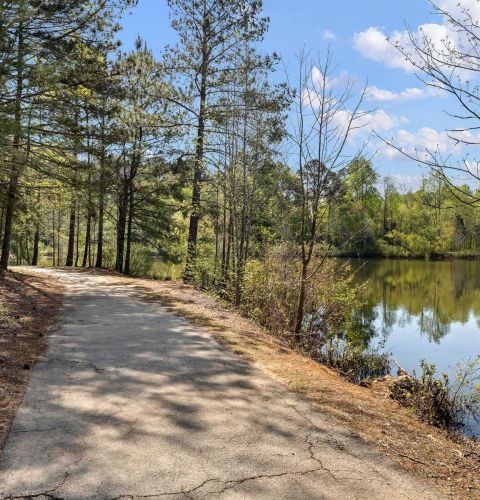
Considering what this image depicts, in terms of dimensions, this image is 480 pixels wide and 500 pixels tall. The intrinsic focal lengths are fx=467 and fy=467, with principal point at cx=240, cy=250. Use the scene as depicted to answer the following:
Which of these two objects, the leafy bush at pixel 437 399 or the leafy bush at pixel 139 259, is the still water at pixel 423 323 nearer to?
the leafy bush at pixel 437 399

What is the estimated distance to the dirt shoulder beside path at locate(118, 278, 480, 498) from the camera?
144 inches

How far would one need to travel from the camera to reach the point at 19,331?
7.25m

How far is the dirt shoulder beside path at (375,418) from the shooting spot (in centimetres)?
365

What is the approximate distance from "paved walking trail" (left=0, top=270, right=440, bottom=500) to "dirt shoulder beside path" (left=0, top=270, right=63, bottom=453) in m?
0.14

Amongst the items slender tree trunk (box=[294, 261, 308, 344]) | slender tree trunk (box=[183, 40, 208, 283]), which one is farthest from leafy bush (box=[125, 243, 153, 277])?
slender tree trunk (box=[294, 261, 308, 344])

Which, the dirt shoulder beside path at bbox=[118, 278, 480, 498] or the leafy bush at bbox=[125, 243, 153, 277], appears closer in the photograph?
the dirt shoulder beside path at bbox=[118, 278, 480, 498]

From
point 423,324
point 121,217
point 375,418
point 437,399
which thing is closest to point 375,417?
point 375,418

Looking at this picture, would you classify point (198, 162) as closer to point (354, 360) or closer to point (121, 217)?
point (354, 360)

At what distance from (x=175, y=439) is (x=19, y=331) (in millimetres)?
4535

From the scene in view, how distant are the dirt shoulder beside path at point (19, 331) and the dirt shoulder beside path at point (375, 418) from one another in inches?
110

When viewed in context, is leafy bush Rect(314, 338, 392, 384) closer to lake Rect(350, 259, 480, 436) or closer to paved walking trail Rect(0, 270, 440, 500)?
lake Rect(350, 259, 480, 436)

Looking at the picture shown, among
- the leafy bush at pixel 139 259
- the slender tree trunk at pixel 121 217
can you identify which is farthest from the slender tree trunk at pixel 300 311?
the leafy bush at pixel 139 259

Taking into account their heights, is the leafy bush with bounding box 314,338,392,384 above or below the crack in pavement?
below

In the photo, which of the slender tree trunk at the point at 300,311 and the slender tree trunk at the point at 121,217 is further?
the slender tree trunk at the point at 121,217
